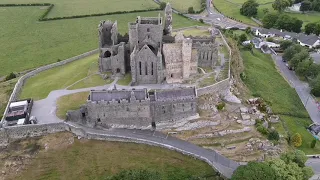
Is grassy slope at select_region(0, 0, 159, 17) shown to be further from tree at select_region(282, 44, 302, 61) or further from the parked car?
the parked car

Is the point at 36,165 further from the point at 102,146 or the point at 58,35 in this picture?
the point at 58,35

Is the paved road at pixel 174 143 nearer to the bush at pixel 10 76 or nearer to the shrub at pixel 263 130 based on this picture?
the shrub at pixel 263 130

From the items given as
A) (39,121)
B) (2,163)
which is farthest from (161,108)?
(2,163)

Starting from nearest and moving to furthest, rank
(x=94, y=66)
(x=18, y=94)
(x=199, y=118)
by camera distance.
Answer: (x=199, y=118)
(x=18, y=94)
(x=94, y=66)

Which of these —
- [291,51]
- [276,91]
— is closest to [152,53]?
[276,91]

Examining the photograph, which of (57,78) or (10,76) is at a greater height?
(57,78)

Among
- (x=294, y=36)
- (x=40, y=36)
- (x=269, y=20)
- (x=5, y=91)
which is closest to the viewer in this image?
(x=5, y=91)

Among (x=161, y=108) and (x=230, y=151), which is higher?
(x=161, y=108)

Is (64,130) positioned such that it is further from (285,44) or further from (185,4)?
(185,4)
